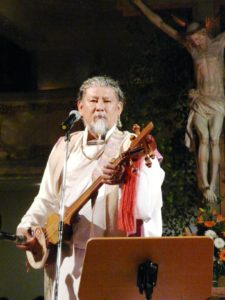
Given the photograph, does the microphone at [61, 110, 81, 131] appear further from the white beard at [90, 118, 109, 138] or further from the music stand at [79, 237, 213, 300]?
the music stand at [79, 237, 213, 300]

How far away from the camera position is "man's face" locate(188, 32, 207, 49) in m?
7.50

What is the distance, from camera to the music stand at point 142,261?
3.04 meters

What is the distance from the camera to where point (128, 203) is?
11.5 feet

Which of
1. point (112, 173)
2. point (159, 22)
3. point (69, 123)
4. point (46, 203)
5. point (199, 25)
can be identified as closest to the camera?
point (112, 173)

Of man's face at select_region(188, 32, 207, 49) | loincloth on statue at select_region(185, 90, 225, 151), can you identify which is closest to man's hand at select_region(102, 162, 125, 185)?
loincloth on statue at select_region(185, 90, 225, 151)

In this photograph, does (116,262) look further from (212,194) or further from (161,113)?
(161,113)

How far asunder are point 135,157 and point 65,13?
8.27 meters

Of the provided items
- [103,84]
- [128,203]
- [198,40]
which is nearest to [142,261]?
[128,203]

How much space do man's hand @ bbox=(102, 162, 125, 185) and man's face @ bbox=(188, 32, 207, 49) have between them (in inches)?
171

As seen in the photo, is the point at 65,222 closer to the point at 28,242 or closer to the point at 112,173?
the point at 28,242

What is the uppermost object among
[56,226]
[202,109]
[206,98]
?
[206,98]

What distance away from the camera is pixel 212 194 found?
7246 mm

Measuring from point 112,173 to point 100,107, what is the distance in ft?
2.08

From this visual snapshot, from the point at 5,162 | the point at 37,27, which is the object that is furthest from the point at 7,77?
the point at 5,162
